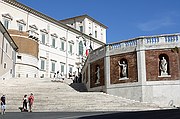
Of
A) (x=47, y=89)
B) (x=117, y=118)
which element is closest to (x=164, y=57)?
(x=47, y=89)

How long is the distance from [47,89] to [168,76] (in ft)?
38.7

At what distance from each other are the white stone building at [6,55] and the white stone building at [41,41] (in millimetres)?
2959

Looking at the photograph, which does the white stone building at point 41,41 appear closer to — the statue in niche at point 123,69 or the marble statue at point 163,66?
the statue in niche at point 123,69

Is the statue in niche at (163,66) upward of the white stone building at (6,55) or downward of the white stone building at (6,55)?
downward

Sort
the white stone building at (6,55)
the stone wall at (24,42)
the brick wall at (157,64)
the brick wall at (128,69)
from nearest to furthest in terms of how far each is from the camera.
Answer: the brick wall at (157,64), the brick wall at (128,69), the white stone building at (6,55), the stone wall at (24,42)

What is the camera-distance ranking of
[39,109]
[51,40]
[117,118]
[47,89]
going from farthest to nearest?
[51,40], [47,89], [39,109], [117,118]

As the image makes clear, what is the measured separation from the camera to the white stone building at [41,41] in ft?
162

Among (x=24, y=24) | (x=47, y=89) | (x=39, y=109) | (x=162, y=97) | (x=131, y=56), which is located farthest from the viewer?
(x=24, y=24)

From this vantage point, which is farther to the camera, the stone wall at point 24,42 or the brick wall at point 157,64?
the stone wall at point 24,42

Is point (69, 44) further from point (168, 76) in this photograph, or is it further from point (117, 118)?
point (117, 118)

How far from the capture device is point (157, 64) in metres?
26.7

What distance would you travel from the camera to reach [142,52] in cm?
2703

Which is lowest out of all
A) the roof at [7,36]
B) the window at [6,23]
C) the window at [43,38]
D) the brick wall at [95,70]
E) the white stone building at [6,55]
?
the brick wall at [95,70]

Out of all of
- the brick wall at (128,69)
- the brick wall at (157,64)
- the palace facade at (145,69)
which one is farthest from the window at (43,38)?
the brick wall at (157,64)
